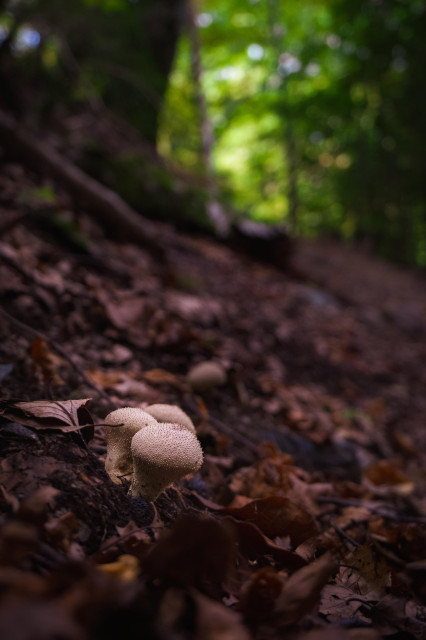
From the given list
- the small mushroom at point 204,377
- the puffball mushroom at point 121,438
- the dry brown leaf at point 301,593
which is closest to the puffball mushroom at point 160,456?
the puffball mushroom at point 121,438

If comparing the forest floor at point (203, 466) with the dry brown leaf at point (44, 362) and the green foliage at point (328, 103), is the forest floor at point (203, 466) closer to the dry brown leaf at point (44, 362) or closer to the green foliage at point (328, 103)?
the dry brown leaf at point (44, 362)

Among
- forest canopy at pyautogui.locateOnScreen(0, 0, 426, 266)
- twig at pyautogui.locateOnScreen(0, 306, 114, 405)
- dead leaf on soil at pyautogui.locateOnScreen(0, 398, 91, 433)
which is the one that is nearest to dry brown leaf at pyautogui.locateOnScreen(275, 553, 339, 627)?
dead leaf on soil at pyautogui.locateOnScreen(0, 398, 91, 433)

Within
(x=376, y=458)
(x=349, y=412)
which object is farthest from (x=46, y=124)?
(x=376, y=458)

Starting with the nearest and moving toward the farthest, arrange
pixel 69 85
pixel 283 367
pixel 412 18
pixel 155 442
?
pixel 155 442 → pixel 283 367 → pixel 69 85 → pixel 412 18

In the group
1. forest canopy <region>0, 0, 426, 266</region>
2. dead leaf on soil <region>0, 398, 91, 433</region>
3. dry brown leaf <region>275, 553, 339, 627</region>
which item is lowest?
dry brown leaf <region>275, 553, 339, 627</region>

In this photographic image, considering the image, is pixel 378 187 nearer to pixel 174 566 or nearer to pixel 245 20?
pixel 245 20

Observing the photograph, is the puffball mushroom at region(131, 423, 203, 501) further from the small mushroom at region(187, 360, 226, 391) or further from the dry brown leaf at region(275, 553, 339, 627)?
the small mushroom at region(187, 360, 226, 391)

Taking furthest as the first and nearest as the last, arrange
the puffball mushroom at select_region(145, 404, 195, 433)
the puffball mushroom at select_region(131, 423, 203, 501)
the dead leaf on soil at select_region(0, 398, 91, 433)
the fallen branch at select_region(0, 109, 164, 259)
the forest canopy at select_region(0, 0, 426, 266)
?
1. the forest canopy at select_region(0, 0, 426, 266)
2. the fallen branch at select_region(0, 109, 164, 259)
3. the puffball mushroom at select_region(145, 404, 195, 433)
4. the dead leaf on soil at select_region(0, 398, 91, 433)
5. the puffball mushroom at select_region(131, 423, 203, 501)
